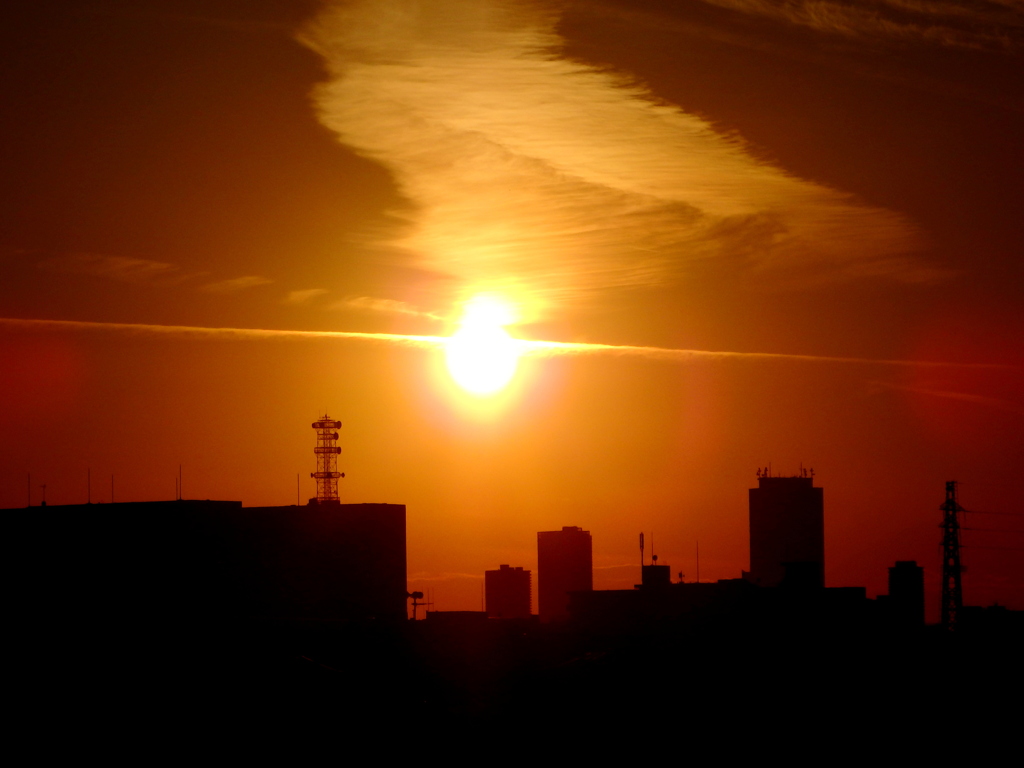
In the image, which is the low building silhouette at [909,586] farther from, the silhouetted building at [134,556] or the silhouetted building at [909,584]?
the silhouetted building at [134,556]

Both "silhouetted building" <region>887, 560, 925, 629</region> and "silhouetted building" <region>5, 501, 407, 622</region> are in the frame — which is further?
"silhouetted building" <region>5, 501, 407, 622</region>

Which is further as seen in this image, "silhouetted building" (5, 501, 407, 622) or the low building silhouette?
"silhouetted building" (5, 501, 407, 622)

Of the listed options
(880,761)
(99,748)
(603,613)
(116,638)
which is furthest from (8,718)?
(603,613)

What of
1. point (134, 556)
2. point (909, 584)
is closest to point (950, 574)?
point (909, 584)

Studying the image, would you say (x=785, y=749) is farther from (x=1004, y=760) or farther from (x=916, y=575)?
(x=916, y=575)

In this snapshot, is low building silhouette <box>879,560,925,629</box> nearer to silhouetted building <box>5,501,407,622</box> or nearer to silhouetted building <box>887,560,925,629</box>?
silhouetted building <box>887,560,925,629</box>

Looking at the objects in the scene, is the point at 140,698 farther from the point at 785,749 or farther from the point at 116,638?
the point at 785,749

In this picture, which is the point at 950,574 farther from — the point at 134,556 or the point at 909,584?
the point at 134,556

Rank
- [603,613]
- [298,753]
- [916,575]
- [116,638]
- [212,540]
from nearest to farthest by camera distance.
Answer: [298,753], [116,638], [603,613], [916,575], [212,540]

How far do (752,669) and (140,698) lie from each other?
37.2m

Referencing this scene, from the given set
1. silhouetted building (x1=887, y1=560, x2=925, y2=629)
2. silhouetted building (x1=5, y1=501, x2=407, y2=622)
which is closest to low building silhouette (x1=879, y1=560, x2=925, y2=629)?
silhouetted building (x1=887, y1=560, x2=925, y2=629)

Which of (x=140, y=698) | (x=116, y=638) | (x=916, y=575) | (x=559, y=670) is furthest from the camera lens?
(x=916, y=575)

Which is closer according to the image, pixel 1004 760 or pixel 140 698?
pixel 1004 760

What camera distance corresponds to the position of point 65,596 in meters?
157
